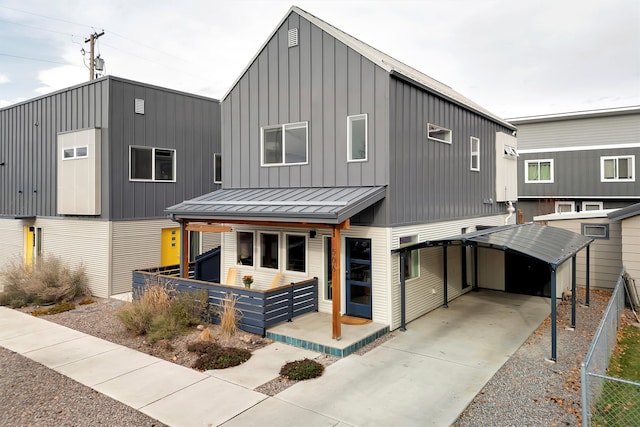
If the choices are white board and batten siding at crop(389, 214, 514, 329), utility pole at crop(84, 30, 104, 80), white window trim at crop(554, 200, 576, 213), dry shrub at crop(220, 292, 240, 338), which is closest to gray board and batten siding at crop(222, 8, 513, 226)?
white board and batten siding at crop(389, 214, 514, 329)

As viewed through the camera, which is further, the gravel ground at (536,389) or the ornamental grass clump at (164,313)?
the ornamental grass clump at (164,313)

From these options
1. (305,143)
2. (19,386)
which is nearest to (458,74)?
(305,143)

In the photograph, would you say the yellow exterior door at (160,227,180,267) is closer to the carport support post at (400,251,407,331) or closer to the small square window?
the small square window

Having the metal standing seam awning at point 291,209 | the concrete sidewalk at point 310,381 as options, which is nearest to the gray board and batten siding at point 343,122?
the metal standing seam awning at point 291,209

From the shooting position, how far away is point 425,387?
22.4 ft

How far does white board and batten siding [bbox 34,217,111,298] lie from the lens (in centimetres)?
1323

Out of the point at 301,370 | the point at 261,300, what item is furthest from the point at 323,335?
the point at 301,370

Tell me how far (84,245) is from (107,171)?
8.64ft

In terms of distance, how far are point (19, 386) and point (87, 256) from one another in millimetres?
7604

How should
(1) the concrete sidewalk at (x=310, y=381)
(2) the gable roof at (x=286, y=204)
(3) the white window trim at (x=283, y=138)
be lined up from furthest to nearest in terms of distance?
(3) the white window trim at (x=283, y=138) < (2) the gable roof at (x=286, y=204) < (1) the concrete sidewalk at (x=310, y=381)

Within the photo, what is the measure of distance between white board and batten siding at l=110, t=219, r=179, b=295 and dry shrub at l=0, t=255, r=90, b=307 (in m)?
1.20

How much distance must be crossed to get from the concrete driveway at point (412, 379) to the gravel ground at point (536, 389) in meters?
0.20

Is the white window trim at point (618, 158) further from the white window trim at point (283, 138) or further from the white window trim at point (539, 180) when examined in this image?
the white window trim at point (283, 138)

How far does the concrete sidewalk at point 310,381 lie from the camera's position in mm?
5891
